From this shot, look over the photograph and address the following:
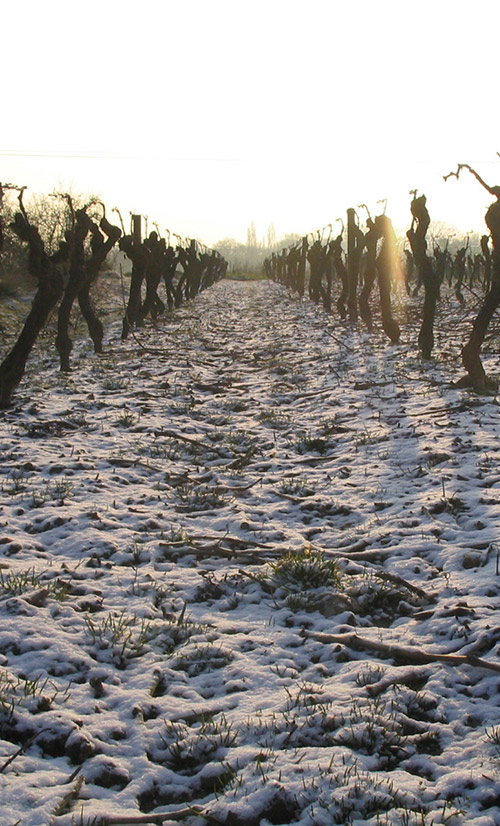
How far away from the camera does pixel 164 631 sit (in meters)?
3.53

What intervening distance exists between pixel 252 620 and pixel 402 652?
3.14 feet

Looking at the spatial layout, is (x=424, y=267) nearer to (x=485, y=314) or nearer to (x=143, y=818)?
(x=485, y=314)

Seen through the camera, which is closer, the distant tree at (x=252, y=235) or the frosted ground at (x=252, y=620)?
the frosted ground at (x=252, y=620)

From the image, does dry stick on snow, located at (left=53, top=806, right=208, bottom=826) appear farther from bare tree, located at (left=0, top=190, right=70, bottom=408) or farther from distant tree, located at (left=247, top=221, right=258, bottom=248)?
distant tree, located at (left=247, top=221, right=258, bottom=248)

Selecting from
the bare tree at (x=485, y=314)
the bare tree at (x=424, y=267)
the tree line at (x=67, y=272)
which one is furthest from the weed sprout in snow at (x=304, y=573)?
the bare tree at (x=424, y=267)

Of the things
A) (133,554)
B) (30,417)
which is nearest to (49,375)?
(30,417)

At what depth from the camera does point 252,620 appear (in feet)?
12.0

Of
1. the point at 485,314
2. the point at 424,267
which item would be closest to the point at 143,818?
the point at 485,314

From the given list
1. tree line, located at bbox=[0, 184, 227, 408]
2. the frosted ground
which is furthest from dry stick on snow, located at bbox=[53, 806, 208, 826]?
tree line, located at bbox=[0, 184, 227, 408]

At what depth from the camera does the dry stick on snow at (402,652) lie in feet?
9.90

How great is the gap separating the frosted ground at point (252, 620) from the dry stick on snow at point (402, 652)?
11mm

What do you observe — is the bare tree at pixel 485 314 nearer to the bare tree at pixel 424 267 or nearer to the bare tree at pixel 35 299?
the bare tree at pixel 424 267

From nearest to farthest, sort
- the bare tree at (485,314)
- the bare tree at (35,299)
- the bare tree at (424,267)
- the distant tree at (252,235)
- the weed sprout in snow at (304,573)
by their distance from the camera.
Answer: the weed sprout in snow at (304,573) → the bare tree at (485,314) → the bare tree at (35,299) → the bare tree at (424,267) → the distant tree at (252,235)

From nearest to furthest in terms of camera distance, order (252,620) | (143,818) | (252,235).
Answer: (143,818)
(252,620)
(252,235)
